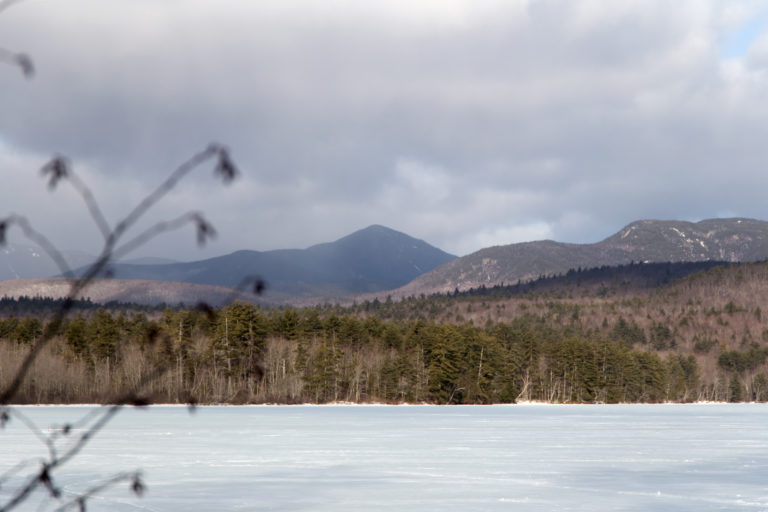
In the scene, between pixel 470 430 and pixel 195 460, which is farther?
pixel 470 430

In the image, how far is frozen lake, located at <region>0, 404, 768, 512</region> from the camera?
20.2 metres

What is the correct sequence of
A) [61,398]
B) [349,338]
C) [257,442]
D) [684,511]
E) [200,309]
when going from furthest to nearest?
[349,338] → [61,398] → [257,442] → [684,511] → [200,309]

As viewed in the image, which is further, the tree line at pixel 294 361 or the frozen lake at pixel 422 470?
the tree line at pixel 294 361

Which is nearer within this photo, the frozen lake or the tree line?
the frozen lake

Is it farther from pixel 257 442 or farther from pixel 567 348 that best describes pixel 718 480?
pixel 567 348

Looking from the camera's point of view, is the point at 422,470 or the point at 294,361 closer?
the point at 422,470

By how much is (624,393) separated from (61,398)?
102 metres

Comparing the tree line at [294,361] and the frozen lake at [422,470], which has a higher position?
the tree line at [294,361]

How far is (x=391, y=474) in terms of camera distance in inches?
A: 1027

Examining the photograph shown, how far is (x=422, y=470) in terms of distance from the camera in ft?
89.1

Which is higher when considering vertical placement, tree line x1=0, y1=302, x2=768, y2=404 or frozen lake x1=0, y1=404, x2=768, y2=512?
tree line x1=0, y1=302, x2=768, y2=404

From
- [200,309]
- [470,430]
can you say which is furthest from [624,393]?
[200,309]

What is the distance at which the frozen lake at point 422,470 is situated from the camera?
66.3 ft

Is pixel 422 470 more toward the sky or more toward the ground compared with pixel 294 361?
more toward the ground
